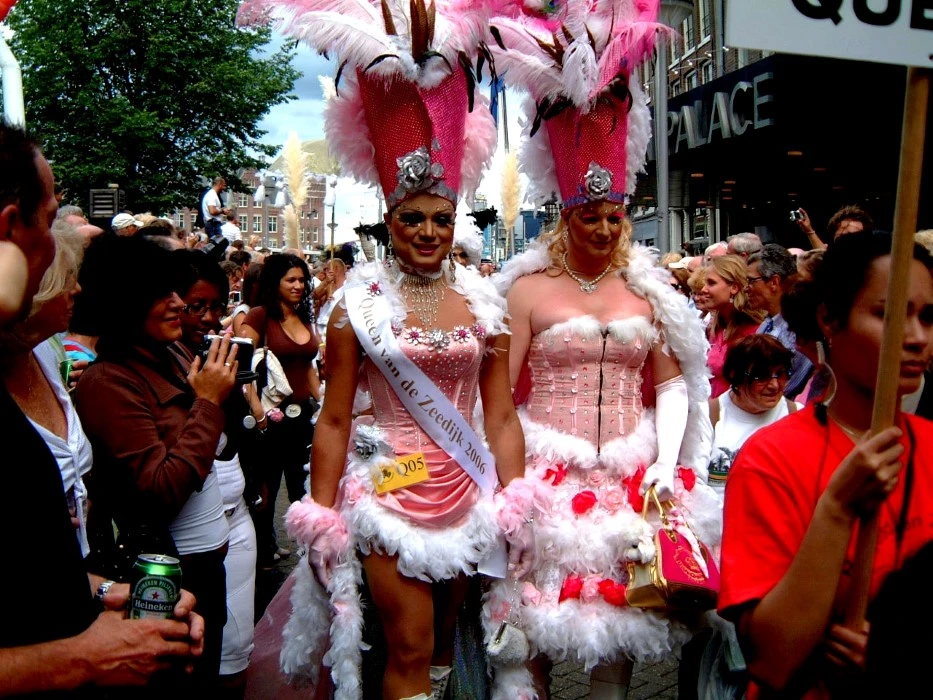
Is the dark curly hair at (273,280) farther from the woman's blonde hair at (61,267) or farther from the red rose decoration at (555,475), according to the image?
the woman's blonde hair at (61,267)

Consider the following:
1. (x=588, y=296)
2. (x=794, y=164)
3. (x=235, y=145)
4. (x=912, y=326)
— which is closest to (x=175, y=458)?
(x=588, y=296)

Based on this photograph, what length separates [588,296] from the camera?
3.85m

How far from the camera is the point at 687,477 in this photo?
12.1 feet

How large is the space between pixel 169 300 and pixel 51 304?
1.80 feet

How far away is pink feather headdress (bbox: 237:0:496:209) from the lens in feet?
10.9

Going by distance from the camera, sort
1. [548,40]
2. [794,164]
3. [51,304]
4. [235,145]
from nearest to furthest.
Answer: [51,304]
[548,40]
[794,164]
[235,145]

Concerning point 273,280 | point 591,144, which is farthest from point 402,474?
point 273,280

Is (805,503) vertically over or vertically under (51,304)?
under

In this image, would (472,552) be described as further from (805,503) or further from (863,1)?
(863,1)

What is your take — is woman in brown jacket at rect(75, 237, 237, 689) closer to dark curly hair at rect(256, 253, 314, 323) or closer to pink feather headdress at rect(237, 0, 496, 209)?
pink feather headdress at rect(237, 0, 496, 209)

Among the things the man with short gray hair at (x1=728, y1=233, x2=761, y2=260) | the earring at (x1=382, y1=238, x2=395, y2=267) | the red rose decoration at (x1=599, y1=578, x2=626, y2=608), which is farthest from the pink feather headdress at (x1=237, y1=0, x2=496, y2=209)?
the man with short gray hair at (x1=728, y1=233, x2=761, y2=260)

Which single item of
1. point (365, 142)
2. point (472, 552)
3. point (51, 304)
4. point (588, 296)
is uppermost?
point (365, 142)

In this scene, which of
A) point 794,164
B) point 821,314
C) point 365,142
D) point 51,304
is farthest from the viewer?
point 794,164

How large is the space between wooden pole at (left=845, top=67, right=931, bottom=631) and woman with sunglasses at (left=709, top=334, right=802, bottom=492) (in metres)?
2.46
